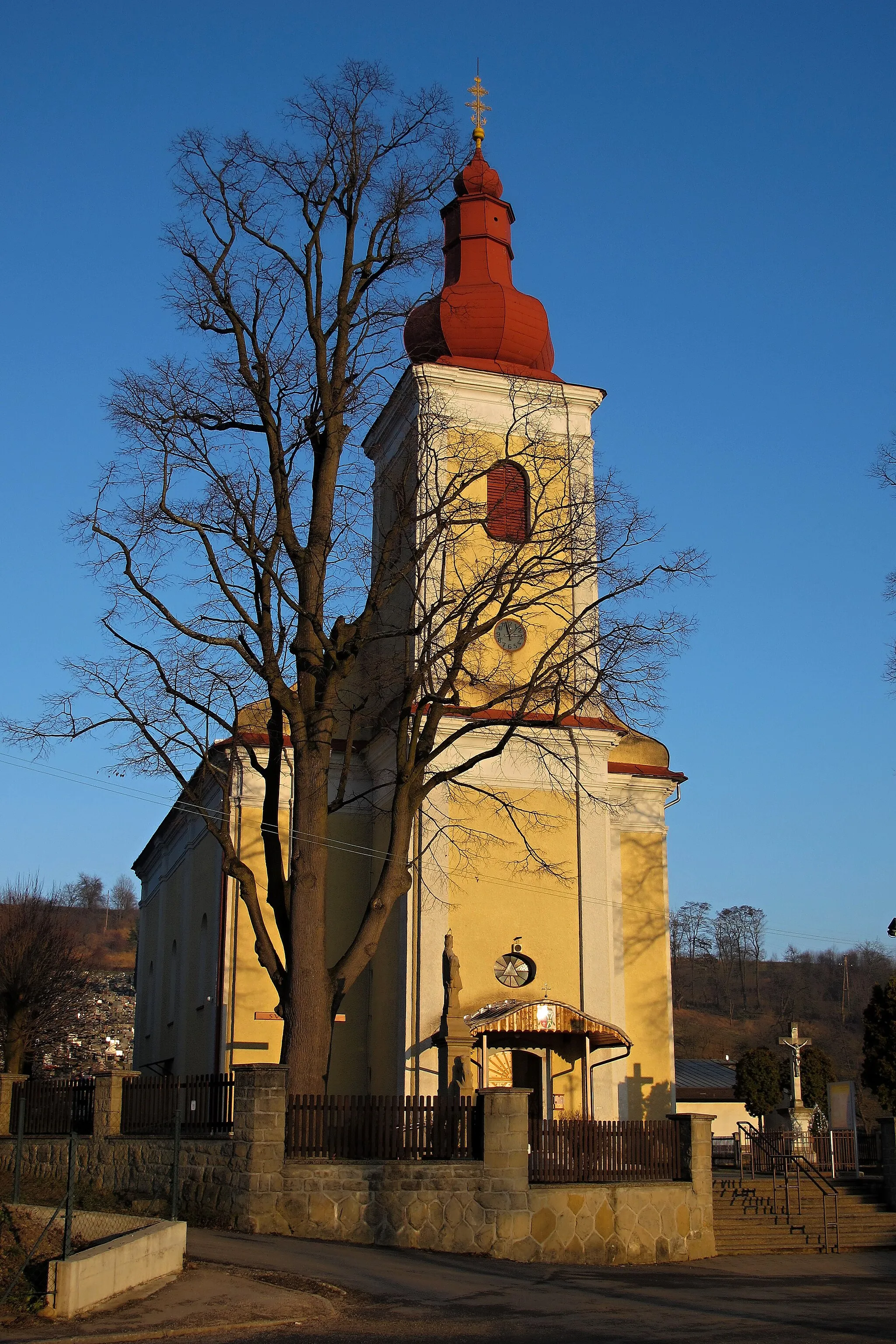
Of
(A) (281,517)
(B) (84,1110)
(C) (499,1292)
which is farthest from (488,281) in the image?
(C) (499,1292)

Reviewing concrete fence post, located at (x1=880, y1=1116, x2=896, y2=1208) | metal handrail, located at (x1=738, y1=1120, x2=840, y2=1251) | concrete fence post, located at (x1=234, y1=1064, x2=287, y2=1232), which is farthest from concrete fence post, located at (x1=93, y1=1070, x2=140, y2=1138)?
concrete fence post, located at (x1=880, y1=1116, x2=896, y2=1208)

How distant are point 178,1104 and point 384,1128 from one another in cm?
366

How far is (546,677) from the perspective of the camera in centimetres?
1920

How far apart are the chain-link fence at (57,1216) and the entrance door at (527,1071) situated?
6497mm

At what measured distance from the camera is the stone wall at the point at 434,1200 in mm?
15562

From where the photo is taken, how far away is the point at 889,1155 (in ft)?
72.5

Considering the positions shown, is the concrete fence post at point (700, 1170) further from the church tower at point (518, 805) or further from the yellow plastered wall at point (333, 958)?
the yellow plastered wall at point (333, 958)

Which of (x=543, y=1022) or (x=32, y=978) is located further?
(x=32, y=978)

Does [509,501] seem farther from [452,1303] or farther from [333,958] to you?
[452,1303]

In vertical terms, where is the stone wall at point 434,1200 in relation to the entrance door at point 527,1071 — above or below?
below

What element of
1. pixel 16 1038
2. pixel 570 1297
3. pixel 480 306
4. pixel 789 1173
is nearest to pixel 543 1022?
pixel 789 1173

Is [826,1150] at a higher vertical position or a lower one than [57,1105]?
lower

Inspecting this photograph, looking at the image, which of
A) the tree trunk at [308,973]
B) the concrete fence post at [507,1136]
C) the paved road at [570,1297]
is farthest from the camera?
the tree trunk at [308,973]

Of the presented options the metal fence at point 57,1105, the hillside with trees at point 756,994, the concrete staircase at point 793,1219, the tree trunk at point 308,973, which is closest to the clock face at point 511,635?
the tree trunk at point 308,973
